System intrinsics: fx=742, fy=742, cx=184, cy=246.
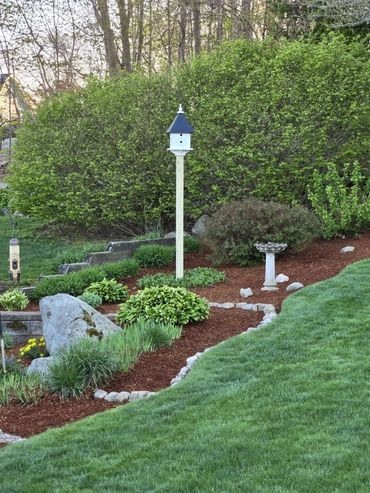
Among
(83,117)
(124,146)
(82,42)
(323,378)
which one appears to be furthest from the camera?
(82,42)

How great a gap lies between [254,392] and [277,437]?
2.72 ft

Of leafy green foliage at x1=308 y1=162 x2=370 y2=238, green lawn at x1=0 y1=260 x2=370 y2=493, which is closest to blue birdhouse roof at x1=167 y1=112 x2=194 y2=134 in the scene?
leafy green foliage at x1=308 y1=162 x2=370 y2=238

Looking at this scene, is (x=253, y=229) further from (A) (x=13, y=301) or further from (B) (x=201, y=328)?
(A) (x=13, y=301)

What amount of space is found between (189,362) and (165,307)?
4.21 feet

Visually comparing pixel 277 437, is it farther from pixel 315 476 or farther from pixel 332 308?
pixel 332 308

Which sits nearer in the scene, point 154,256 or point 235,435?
point 235,435

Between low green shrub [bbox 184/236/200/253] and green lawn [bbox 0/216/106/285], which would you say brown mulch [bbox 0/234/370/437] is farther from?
green lawn [bbox 0/216/106/285]

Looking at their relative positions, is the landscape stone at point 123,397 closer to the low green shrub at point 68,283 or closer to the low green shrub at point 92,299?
the low green shrub at point 92,299

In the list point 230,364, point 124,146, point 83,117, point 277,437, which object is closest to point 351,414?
point 277,437

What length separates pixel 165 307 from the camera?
7.32 meters

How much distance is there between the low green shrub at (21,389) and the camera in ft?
18.2

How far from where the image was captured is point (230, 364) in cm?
570

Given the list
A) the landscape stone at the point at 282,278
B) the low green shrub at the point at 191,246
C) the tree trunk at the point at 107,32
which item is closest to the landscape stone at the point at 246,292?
the landscape stone at the point at 282,278

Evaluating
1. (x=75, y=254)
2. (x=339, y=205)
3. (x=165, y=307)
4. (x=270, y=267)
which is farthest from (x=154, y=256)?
(x=165, y=307)
